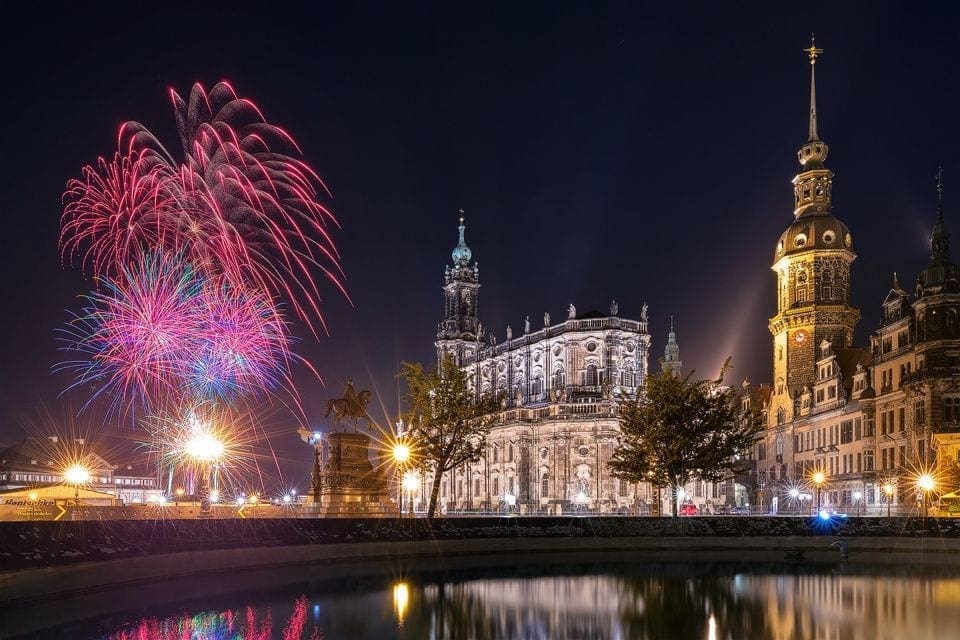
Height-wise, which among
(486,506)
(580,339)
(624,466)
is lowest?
(486,506)

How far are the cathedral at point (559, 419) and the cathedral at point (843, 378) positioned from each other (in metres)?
16.2

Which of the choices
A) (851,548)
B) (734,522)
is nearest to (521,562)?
(734,522)

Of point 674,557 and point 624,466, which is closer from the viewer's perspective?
point 674,557

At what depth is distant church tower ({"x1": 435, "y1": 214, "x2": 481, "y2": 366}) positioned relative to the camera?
140m

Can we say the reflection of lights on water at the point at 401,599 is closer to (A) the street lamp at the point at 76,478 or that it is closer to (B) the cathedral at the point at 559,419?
(A) the street lamp at the point at 76,478

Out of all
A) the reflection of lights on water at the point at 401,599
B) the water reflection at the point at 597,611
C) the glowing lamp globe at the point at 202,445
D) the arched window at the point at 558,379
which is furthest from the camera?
the arched window at the point at 558,379

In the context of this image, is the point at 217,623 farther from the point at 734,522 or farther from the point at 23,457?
the point at 23,457

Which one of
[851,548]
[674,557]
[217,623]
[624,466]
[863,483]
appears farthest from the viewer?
[863,483]

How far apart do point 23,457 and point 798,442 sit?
91013 mm

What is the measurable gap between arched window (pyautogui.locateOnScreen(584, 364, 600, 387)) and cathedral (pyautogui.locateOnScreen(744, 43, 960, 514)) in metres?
19.0

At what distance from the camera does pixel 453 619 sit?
24.6 m

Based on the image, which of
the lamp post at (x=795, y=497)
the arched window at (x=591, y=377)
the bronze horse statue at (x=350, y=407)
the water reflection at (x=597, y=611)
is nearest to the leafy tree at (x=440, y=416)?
the bronze horse statue at (x=350, y=407)

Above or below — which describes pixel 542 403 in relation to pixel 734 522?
above

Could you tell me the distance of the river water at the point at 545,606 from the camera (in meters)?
22.5
